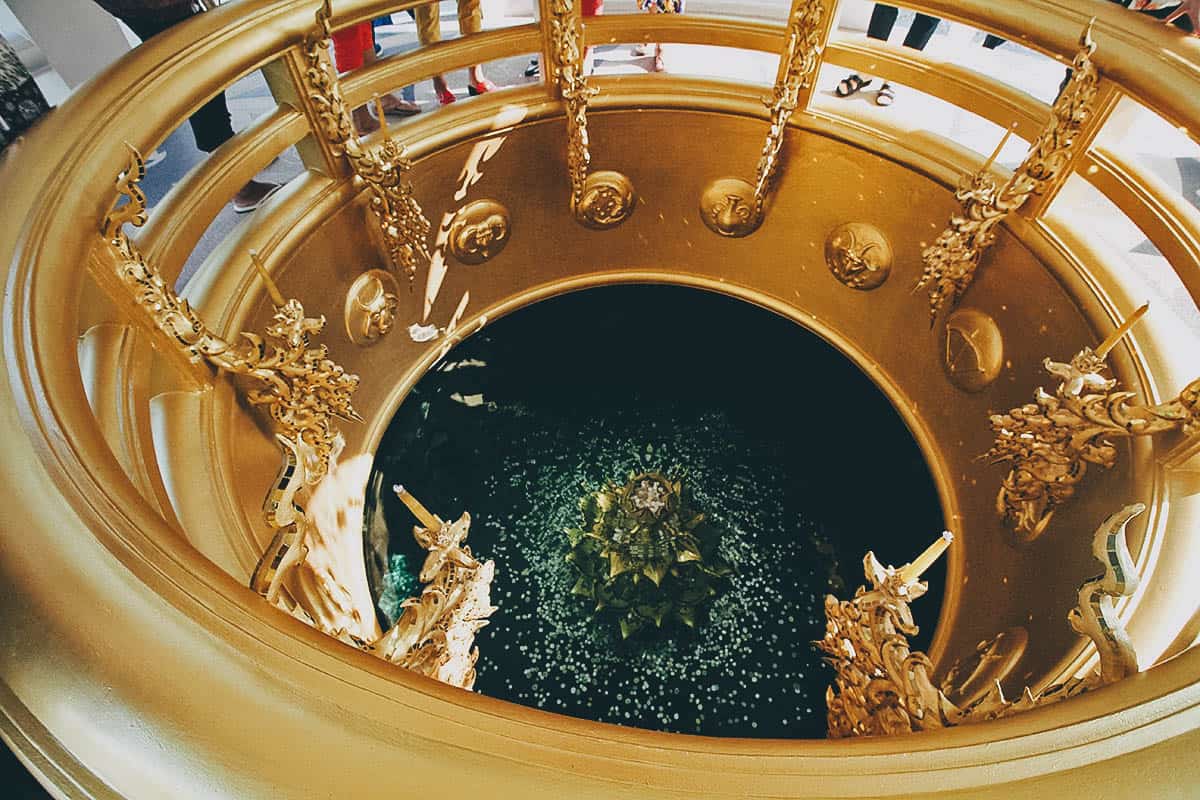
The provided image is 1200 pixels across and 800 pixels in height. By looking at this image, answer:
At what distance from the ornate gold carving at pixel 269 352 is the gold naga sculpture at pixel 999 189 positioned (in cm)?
234

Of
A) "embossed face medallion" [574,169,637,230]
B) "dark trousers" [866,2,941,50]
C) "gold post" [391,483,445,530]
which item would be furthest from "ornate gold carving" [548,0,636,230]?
"dark trousers" [866,2,941,50]

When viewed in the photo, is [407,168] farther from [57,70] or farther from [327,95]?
[57,70]

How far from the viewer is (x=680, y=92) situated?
3.01 meters

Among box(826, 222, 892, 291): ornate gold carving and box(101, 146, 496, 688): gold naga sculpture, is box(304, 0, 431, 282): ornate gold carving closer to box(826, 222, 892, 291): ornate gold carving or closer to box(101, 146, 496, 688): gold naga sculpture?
box(101, 146, 496, 688): gold naga sculpture

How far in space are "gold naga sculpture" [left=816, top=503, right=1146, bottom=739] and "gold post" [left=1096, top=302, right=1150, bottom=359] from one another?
805 millimetres

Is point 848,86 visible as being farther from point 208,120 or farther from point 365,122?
point 208,120

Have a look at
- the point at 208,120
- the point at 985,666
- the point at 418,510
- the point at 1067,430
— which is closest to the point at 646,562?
the point at 418,510

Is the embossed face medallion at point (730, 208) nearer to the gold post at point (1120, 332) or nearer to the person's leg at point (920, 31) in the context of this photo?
the gold post at point (1120, 332)

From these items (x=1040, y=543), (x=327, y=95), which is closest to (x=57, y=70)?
(x=327, y=95)

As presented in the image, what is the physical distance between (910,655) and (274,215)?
7.94 ft

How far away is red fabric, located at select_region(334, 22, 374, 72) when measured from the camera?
11.9 feet

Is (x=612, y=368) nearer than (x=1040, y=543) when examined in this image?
No

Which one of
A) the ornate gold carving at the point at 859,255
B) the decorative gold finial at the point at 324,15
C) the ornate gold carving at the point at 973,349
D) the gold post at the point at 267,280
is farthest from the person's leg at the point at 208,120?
the ornate gold carving at the point at 973,349

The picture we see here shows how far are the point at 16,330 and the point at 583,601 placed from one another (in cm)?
220
